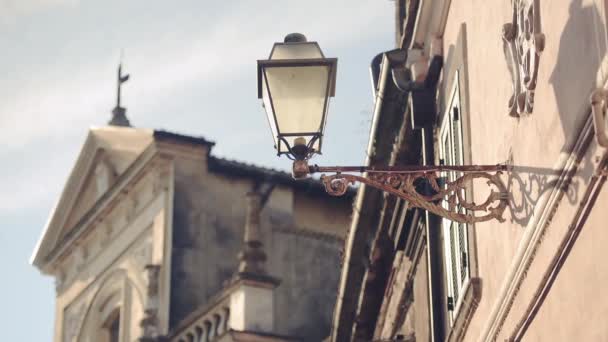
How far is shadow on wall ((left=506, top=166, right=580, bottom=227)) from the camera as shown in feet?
27.6

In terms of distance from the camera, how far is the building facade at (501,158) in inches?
302

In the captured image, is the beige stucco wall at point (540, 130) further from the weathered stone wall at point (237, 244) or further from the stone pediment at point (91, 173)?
the stone pediment at point (91, 173)

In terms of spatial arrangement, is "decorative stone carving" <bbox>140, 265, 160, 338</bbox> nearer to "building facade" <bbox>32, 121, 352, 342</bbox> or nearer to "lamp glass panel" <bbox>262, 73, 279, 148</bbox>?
"building facade" <bbox>32, 121, 352, 342</bbox>

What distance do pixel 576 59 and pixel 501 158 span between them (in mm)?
2005

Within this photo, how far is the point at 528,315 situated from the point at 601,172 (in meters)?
1.75

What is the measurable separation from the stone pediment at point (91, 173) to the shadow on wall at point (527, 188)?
17.9 meters

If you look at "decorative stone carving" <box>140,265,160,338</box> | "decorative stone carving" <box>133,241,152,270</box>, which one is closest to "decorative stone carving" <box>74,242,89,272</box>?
"decorative stone carving" <box>133,241,152,270</box>

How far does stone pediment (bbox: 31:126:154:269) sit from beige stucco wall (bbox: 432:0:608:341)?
16.6 metres

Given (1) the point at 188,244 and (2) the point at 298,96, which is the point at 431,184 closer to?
(2) the point at 298,96

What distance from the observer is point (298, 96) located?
362 inches

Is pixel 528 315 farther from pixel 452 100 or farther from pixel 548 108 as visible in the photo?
pixel 452 100

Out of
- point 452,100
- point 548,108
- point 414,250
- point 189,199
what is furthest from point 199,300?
point 548,108

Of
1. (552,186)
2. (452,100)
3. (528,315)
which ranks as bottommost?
(528,315)

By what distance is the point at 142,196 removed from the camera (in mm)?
26875
